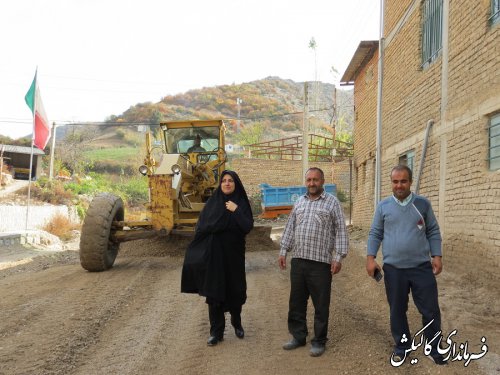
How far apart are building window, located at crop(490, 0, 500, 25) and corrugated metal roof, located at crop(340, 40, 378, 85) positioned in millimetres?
7137

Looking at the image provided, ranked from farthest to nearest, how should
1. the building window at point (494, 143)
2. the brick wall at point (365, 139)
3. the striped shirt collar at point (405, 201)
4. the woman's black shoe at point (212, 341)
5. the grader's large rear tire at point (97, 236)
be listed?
the brick wall at point (365, 139) < the grader's large rear tire at point (97, 236) < the building window at point (494, 143) < the woman's black shoe at point (212, 341) < the striped shirt collar at point (405, 201)

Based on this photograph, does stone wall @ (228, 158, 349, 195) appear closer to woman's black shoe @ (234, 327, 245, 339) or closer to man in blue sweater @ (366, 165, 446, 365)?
woman's black shoe @ (234, 327, 245, 339)

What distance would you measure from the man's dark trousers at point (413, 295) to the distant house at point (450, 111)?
9.16 feet

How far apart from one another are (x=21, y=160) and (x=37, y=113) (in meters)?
18.1

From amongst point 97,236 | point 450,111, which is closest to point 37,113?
point 97,236

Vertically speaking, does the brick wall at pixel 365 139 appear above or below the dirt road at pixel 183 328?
above

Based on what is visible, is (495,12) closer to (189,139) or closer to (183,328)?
(183,328)

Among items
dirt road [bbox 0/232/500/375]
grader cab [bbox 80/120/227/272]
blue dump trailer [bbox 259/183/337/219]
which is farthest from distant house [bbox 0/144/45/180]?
dirt road [bbox 0/232/500/375]

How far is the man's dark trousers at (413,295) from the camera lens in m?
3.52

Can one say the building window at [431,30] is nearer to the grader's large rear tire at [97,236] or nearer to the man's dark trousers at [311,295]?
the man's dark trousers at [311,295]

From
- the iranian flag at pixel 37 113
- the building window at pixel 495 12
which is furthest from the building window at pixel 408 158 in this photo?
the iranian flag at pixel 37 113

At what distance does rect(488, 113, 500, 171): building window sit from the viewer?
6203 mm

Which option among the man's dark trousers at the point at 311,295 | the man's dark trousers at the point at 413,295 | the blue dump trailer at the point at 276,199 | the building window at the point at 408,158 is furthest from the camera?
the blue dump trailer at the point at 276,199

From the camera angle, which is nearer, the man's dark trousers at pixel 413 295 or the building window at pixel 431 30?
the man's dark trousers at pixel 413 295
